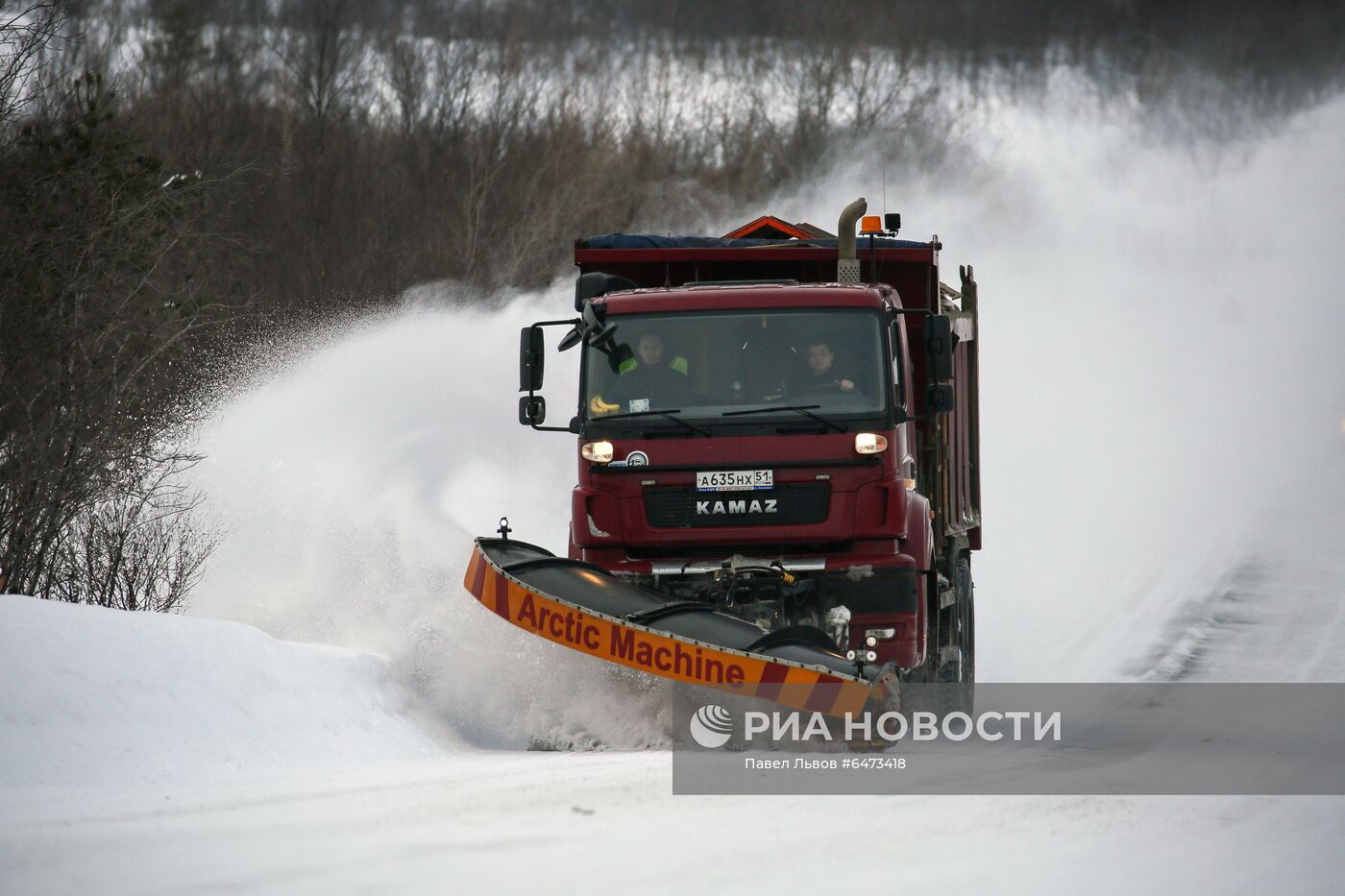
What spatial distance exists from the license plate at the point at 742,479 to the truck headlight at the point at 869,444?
19.5 inches

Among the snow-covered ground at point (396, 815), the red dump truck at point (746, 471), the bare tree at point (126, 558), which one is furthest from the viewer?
the bare tree at point (126, 558)

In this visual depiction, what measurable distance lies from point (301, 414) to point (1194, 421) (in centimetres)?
1426

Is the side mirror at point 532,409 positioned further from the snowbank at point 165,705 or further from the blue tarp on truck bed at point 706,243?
the snowbank at point 165,705

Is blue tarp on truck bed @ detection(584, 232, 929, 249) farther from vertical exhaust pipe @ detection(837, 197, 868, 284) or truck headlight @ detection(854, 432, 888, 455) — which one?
truck headlight @ detection(854, 432, 888, 455)

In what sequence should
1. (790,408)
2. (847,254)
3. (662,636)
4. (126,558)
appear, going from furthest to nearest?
(126,558) → (847,254) → (790,408) → (662,636)

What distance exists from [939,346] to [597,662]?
8.69 feet

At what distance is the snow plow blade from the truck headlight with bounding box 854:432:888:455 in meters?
1.30

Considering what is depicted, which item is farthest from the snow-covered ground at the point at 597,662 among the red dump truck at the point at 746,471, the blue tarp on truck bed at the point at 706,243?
the blue tarp on truck bed at the point at 706,243

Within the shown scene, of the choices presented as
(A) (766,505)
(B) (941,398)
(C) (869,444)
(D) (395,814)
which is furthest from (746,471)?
(D) (395,814)

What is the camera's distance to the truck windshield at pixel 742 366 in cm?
921

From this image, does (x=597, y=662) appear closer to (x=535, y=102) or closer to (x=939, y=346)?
(x=939, y=346)

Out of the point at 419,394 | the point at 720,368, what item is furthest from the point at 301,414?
the point at 720,368

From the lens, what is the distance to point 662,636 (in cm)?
804

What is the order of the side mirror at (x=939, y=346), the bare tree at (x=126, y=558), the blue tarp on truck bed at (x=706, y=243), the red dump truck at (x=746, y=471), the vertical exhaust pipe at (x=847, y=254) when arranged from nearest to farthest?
the red dump truck at (x=746, y=471) < the side mirror at (x=939, y=346) < the vertical exhaust pipe at (x=847, y=254) < the blue tarp on truck bed at (x=706, y=243) < the bare tree at (x=126, y=558)
